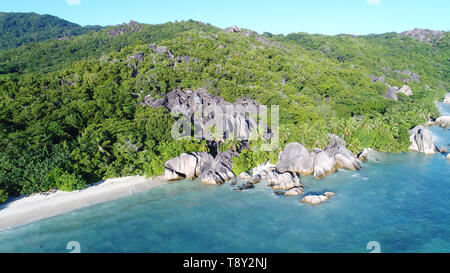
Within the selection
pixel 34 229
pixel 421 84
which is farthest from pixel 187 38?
pixel 421 84

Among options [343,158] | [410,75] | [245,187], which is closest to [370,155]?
[343,158]

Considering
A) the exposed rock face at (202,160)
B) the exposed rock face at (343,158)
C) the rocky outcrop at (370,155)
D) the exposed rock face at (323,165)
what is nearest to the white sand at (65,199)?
the exposed rock face at (202,160)

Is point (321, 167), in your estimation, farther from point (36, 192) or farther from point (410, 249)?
point (36, 192)

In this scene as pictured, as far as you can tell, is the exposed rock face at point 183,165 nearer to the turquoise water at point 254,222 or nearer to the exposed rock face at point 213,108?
the turquoise water at point 254,222

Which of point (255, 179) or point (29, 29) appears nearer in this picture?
point (255, 179)

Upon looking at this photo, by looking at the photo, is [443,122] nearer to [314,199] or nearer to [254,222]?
[314,199]

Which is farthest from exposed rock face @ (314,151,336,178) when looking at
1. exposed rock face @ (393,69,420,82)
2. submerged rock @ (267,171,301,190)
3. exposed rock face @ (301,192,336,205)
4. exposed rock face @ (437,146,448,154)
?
exposed rock face @ (393,69,420,82)
